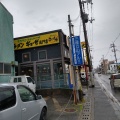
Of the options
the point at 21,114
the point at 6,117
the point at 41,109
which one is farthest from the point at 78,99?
the point at 6,117

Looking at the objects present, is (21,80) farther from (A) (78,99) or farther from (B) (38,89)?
(A) (78,99)

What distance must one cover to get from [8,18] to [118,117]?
13340 mm

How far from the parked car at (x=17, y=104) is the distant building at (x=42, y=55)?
1248 cm

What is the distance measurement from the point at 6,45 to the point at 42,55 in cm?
547

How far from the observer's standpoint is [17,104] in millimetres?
5023

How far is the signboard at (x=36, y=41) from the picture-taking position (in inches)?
791

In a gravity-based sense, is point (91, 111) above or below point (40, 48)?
below

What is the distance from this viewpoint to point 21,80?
15.9 m

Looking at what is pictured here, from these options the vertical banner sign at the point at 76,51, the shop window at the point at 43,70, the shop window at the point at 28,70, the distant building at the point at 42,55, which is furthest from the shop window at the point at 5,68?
the vertical banner sign at the point at 76,51

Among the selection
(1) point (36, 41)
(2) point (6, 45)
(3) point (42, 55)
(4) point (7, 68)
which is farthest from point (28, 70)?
(2) point (6, 45)

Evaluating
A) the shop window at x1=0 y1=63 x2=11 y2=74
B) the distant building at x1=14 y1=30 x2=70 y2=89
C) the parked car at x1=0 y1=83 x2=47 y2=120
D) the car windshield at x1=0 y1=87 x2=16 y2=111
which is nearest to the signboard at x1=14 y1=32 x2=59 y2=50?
the distant building at x1=14 y1=30 x2=70 y2=89

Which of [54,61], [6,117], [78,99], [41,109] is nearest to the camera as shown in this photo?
[6,117]

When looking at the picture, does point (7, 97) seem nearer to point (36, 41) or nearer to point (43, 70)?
point (43, 70)

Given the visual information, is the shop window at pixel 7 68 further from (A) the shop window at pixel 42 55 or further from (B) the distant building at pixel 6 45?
(A) the shop window at pixel 42 55
